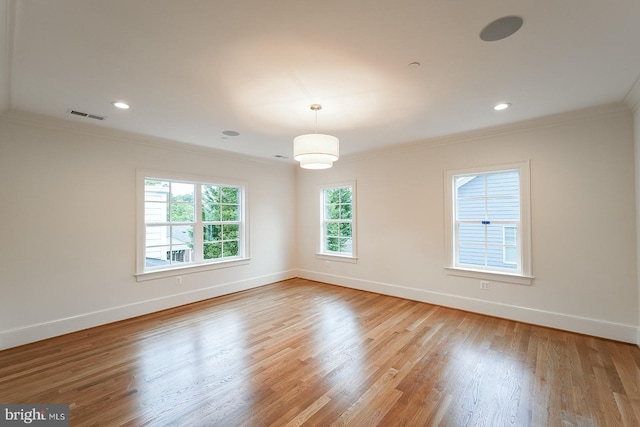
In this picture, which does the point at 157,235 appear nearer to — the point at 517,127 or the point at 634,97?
the point at 517,127

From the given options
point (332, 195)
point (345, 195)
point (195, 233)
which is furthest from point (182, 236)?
point (345, 195)

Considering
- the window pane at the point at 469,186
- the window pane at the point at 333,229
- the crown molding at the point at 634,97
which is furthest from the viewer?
the window pane at the point at 333,229

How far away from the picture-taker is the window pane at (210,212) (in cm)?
504

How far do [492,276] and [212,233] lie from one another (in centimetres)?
464

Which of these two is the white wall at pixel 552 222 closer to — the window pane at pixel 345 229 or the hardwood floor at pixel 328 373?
the hardwood floor at pixel 328 373

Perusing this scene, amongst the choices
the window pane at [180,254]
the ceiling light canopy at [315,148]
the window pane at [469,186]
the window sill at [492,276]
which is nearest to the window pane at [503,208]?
the window pane at [469,186]

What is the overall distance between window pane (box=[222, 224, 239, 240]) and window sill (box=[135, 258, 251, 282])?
1.52ft

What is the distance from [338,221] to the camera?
5863 millimetres

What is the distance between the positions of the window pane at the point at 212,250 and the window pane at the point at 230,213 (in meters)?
0.52

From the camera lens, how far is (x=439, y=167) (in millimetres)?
4449

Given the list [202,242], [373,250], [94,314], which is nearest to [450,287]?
[373,250]

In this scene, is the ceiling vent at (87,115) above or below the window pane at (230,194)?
above

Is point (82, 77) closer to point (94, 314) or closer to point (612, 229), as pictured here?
point (94, 314)

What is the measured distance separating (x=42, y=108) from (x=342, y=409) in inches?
169
